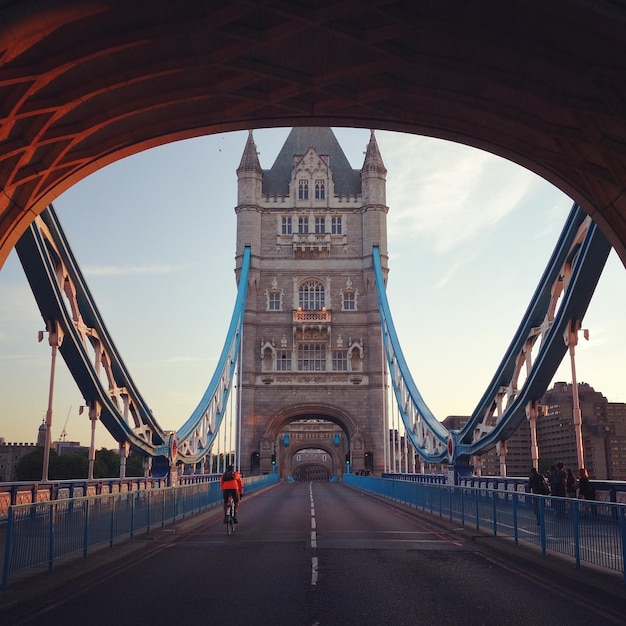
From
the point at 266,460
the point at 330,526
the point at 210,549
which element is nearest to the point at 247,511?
the point at 330,526

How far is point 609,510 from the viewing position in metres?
10.9

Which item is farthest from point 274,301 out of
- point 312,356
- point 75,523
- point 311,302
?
point 75,523

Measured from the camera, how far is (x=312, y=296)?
242 feet

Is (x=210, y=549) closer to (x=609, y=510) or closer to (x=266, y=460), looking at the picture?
(x=609, y=510)

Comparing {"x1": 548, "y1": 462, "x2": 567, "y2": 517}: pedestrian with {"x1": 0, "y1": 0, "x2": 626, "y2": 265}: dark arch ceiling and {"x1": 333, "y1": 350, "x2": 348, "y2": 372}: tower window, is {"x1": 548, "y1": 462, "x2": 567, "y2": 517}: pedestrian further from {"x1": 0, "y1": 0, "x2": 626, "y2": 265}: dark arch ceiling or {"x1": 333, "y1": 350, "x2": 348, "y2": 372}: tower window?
{"x1": 333, "y1": 350, "x2": 348, "y2": 372}: tower window

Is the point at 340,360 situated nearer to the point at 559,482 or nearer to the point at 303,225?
the point at 303,225

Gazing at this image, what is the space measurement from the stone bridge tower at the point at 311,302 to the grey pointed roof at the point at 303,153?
167 millimetres

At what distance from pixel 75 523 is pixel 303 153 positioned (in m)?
70.8

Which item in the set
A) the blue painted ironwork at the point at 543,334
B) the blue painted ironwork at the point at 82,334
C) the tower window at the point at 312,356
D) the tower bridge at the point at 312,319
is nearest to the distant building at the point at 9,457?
the tower bridge at the point at 312,319

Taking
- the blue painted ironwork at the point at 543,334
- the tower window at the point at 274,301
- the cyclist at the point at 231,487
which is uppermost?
the tower window at the point at 274,301

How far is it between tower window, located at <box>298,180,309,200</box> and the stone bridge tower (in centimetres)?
10

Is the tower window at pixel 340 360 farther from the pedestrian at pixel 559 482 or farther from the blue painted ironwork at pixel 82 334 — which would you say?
the pedestrian at pixel 559 482

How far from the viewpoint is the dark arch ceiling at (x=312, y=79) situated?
42.9ft

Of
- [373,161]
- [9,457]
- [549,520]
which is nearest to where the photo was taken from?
[549,520]
